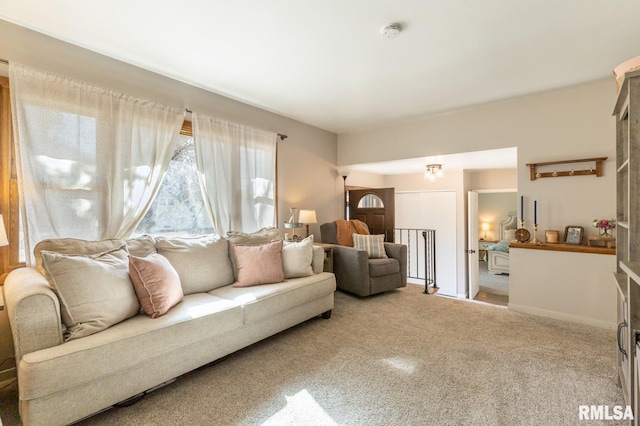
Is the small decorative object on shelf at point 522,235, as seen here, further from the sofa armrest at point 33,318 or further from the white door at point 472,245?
the sofa armrest at point 33,318

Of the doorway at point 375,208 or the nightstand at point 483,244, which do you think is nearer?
the doorway at point 375,208

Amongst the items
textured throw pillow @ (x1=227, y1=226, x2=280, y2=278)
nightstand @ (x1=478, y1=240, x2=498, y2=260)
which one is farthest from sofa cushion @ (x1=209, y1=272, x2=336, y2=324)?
nightstand @ (x1=478, y1=240, x2=498, y2=260)

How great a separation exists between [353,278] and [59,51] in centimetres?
365

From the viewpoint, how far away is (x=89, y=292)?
1.80m

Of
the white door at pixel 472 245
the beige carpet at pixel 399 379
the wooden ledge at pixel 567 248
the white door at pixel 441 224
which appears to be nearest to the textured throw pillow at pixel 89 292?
the beige carpet at pixel 399 379

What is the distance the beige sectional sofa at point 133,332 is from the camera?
149 centimetres

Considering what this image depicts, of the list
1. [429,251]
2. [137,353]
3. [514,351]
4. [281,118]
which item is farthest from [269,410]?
[429,251]

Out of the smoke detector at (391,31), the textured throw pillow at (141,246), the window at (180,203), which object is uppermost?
the smoke detector at (391,31)

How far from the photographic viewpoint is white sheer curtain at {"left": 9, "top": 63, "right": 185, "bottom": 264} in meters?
2.17

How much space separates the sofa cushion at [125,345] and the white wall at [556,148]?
10.9 ft

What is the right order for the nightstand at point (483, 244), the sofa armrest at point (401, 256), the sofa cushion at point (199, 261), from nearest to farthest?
the sofa cushion at point (199, 261), the sofa armrest at point (401, 256), the nightstand at point (483, 244)

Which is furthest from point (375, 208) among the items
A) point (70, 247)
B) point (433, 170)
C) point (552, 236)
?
point (70, 247)

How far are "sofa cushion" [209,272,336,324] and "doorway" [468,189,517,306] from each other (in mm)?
3767

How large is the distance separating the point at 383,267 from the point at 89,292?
3113 millimetres
